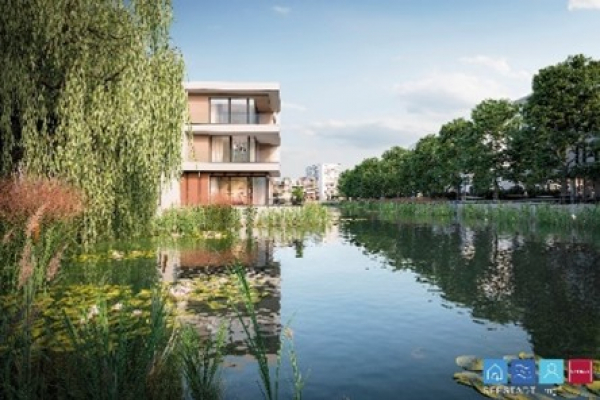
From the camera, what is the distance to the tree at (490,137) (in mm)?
42888

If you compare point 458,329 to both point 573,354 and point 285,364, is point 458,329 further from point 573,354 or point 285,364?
point 285,364

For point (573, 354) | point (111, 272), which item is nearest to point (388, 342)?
point (573, 354)

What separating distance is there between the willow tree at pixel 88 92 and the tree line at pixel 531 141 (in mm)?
30993

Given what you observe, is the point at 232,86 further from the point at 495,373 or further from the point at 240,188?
the point at 495,373

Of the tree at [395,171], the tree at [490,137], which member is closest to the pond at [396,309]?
the tree at [490,137]

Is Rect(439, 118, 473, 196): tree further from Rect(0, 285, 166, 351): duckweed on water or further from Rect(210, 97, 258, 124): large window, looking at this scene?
Rect(0, 285, 166, 351): duckweed on water

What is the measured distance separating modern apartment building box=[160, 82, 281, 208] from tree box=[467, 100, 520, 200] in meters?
17.6

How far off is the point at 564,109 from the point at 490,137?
9131 mm

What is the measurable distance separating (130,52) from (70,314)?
6458mm

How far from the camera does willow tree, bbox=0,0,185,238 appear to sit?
34.1 feet

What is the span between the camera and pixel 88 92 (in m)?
11.4

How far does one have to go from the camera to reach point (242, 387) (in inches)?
217

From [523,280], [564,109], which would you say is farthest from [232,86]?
[523,280]

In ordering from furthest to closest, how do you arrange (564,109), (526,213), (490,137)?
(490,137)
(564,109)
(526,213)
